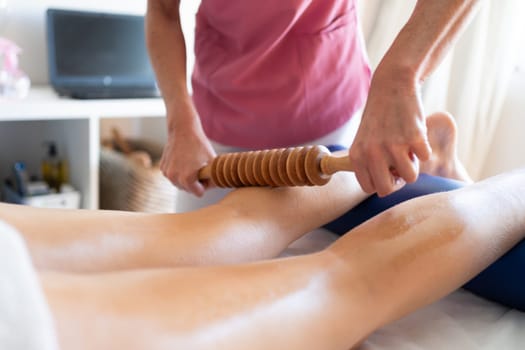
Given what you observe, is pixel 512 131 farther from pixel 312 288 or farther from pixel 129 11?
pixel 129 11

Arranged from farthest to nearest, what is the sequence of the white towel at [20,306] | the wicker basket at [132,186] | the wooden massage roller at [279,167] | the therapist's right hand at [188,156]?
the wicker basket at [132,186] < the therapist's right hand at [188,156] < the wooden massage roller at [279,167] < the white towel at [20,306]

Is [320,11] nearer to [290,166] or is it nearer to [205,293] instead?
[290,166]

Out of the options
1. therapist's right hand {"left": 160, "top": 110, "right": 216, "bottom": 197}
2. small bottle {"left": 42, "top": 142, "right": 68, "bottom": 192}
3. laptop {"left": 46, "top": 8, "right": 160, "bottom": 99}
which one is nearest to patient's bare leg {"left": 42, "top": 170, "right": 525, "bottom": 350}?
therapist's right hand {"left": 160, "top": 110, "right": 216, "bottom": 197}

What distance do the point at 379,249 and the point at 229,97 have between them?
0.48 m

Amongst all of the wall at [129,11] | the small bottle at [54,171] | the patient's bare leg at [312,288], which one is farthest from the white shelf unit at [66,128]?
the patient's bare leg at [312,288]

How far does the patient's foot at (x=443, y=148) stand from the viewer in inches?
41.1

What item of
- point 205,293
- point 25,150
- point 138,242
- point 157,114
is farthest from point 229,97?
point 25,150

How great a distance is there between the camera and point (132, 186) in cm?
188

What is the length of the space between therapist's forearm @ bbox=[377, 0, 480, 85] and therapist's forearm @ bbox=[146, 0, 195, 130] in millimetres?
420

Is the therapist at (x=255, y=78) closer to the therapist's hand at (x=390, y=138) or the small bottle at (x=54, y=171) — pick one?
the therapist's hand at (x=390, y=138)

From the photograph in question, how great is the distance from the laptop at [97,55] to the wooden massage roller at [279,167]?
3.70ft

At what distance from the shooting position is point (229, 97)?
39.4 inches

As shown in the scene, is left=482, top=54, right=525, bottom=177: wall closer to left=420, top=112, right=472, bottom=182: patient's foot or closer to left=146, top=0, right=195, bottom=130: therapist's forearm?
left=420, top=112, right=472, bottom=182: patient's foot

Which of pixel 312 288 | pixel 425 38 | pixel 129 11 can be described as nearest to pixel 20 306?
pixel 312 288
